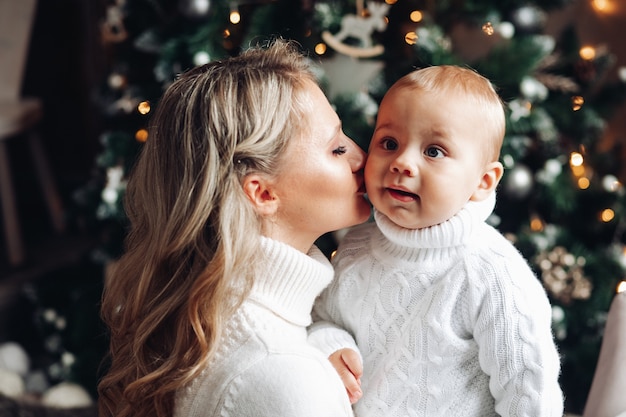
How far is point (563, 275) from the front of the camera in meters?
2.04

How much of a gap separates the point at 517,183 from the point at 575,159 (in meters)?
0.33

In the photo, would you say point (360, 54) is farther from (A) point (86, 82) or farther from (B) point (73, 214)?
(A) point (86, 82)

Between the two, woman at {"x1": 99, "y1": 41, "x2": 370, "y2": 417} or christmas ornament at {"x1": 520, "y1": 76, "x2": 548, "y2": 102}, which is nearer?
woman at {"x1": 99, "y1": 41, "x2": 370, "y2": 417}

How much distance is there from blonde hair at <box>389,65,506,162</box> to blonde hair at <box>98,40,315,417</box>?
0.20 m

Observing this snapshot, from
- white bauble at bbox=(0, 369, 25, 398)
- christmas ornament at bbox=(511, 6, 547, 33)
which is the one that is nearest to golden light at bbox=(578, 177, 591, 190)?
christmas ornament at bbox=(511, 6, 547, 33)

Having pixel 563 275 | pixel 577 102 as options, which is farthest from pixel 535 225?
pixel 577 102

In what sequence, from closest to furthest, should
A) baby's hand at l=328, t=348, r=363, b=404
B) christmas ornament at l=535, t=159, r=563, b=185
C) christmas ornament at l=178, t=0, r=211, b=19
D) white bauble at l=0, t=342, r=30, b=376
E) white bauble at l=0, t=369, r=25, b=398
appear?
baby's hand at l=328, t=348, r=363, b=404 → christmas ornament at l=178, t=0, r=211, b=19 → christmas ornament at l=535, t=159, r=563, b=185 → white bauble at l=0, t=369, r=25, b=398 → white bauble at l=0, t=342, r=30, b=376

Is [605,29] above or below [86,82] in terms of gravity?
above

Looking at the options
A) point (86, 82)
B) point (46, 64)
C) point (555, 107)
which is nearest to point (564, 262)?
point (555, 107)

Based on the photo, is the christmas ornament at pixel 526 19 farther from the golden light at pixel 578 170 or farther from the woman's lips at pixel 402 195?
the woman's lips at pixel 402 195

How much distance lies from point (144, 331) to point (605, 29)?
2.15 metres

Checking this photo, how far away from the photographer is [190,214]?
1069 mm

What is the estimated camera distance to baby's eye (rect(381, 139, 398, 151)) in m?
1.14

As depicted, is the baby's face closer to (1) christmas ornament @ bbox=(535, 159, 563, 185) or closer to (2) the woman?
(2) the woman
